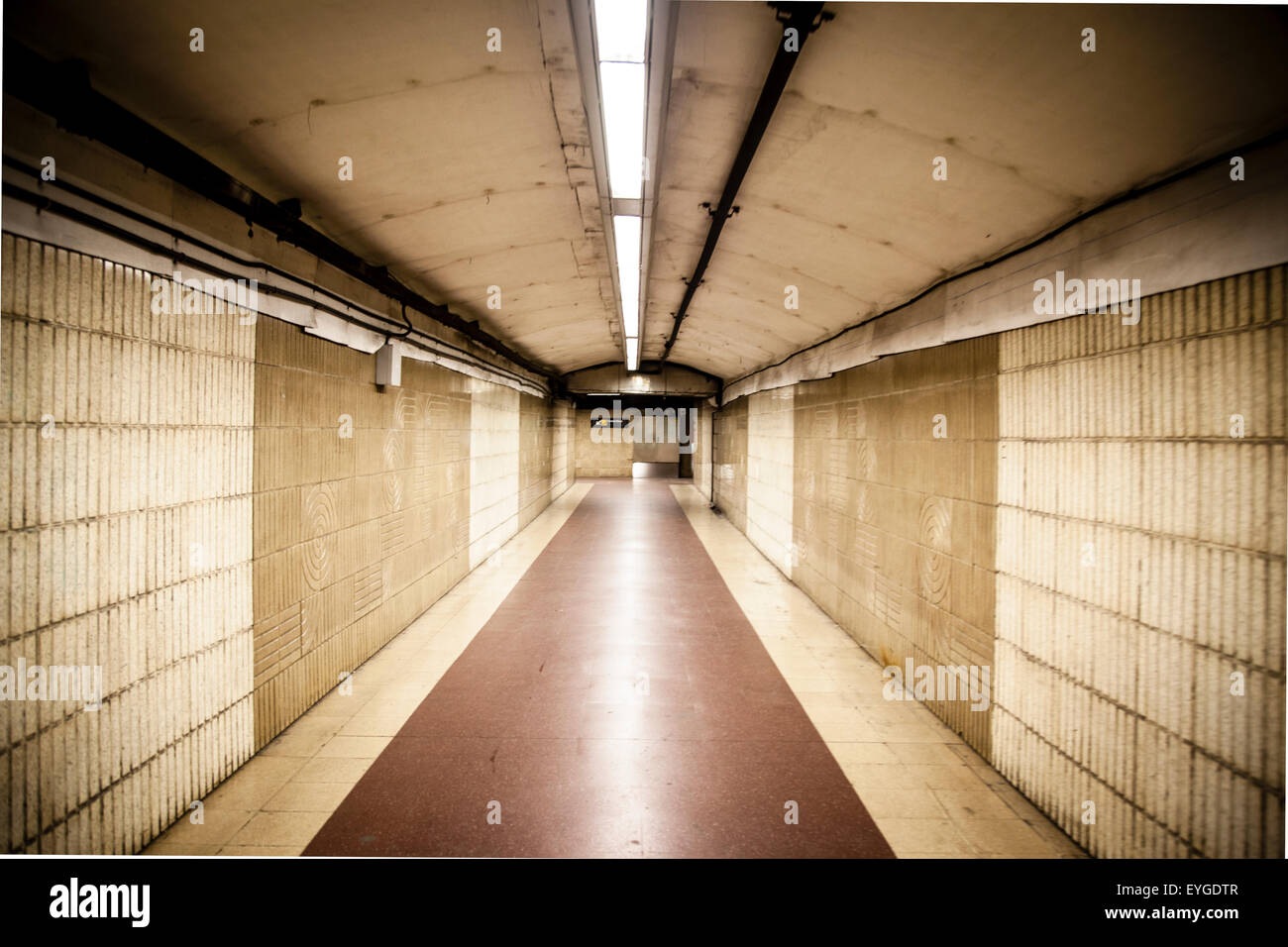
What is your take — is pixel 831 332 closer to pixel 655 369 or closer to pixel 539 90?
pixel 539 90

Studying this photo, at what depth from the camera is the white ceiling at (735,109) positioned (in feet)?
5.53

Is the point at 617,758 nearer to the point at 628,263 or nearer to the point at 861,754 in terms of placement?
the point at 861,754

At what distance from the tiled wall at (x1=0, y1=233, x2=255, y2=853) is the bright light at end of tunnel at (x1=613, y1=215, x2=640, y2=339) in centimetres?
231

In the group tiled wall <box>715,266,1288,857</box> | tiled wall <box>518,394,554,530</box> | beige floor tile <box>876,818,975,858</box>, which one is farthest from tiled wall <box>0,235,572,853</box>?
tiled wall <box>518,394,554,530</box>

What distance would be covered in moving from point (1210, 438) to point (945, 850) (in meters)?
1.92

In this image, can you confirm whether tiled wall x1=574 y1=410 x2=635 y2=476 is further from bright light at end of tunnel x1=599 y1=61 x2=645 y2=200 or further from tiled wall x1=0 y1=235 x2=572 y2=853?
bright light at end of tunnel x1=599 y1=61 x2=645 y2=200

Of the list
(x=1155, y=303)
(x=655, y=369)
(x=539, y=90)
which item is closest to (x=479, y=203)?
(x=539, y=90)

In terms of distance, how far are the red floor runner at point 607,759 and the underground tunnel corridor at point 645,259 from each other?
27 millimetres

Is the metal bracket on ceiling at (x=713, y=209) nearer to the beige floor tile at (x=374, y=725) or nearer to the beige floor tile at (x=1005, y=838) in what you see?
the beige floor tile at (x=1005, y=838)

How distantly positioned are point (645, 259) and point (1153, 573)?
12.1 ft

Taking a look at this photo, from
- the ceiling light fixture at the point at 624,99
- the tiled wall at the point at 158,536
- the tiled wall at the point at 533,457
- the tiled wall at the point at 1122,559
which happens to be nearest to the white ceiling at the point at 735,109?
the ceiling light fixture at the point at 624,99

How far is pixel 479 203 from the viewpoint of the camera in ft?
10.8

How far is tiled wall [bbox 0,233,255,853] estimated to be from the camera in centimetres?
184

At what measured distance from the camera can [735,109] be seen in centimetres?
249
